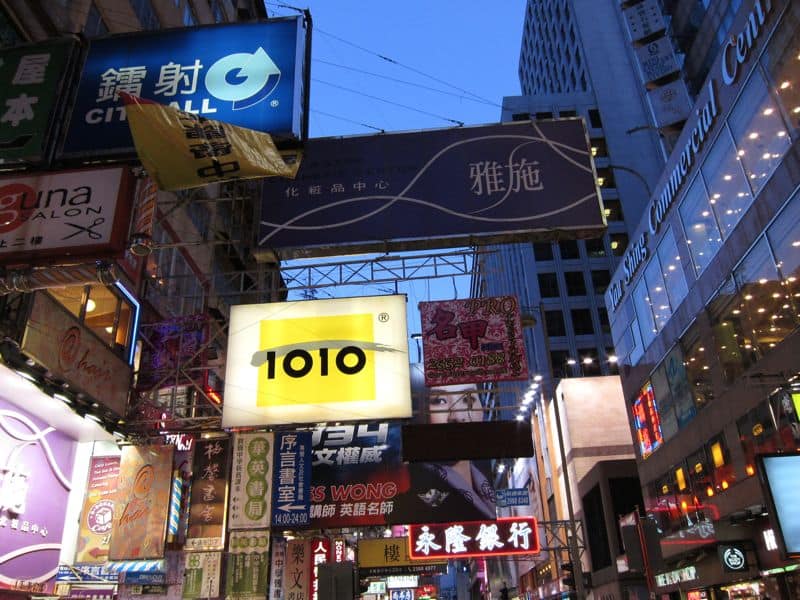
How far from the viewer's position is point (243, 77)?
32.9 ft

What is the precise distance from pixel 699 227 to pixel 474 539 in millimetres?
11231

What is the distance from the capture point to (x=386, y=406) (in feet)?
44.0

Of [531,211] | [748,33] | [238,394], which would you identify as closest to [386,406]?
[238,394]

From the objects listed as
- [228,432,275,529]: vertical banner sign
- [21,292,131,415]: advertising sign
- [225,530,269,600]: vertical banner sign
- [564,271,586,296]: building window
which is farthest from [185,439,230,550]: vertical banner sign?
[564,271,586,296]: building window

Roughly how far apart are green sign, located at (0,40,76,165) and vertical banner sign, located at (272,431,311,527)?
8991 mm

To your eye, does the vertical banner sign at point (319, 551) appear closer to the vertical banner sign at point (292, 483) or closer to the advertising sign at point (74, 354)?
the vertical banner sign at point (292, 483)

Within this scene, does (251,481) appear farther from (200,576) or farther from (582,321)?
(582,321)

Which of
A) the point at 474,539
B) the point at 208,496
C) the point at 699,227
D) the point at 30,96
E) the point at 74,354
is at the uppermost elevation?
the point at 699,227

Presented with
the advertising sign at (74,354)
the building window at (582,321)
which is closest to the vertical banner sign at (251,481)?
the advertising sign at (74,354)

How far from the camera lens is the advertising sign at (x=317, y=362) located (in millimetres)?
13414

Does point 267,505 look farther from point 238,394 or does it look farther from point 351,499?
point 351,499

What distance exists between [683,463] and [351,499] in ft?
34.7

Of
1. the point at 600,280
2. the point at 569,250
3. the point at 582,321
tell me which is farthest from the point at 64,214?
the point at 569,250

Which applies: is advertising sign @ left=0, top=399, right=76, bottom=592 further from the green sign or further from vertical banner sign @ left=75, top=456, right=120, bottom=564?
the green sign
